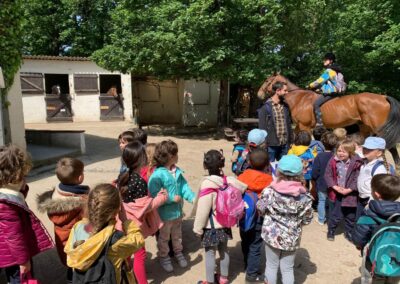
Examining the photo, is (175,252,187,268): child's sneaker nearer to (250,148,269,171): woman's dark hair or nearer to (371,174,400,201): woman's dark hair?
(250,148,269,171): woman's dark hair

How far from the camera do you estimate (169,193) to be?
3.25m

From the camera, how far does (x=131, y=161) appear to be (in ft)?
9.35

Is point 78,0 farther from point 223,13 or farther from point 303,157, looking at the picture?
point 303,157

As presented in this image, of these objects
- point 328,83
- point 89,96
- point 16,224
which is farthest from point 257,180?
point 89,96

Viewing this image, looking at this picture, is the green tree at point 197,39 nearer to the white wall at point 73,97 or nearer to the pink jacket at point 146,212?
the white wall at point 73,97

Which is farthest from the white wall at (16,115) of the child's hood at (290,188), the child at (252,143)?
the child's hood at (290,188)

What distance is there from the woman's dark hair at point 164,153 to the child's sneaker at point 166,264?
3.21 feet

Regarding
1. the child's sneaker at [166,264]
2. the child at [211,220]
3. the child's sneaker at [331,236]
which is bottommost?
the child's sneaker at [331,236]

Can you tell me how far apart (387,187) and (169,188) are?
6.00 ft

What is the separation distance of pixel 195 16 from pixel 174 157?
834cm

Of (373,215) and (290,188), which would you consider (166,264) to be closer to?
(290,188)

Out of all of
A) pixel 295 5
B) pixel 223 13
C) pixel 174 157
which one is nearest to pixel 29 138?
pixel 223 13

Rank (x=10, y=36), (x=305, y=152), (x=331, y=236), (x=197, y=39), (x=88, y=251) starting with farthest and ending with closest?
(x=197, y=39), (x=10, y=36), (x=305, y=152), (x=331, y=236), (x=88, y=251)

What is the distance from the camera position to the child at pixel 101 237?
199 centimetres
